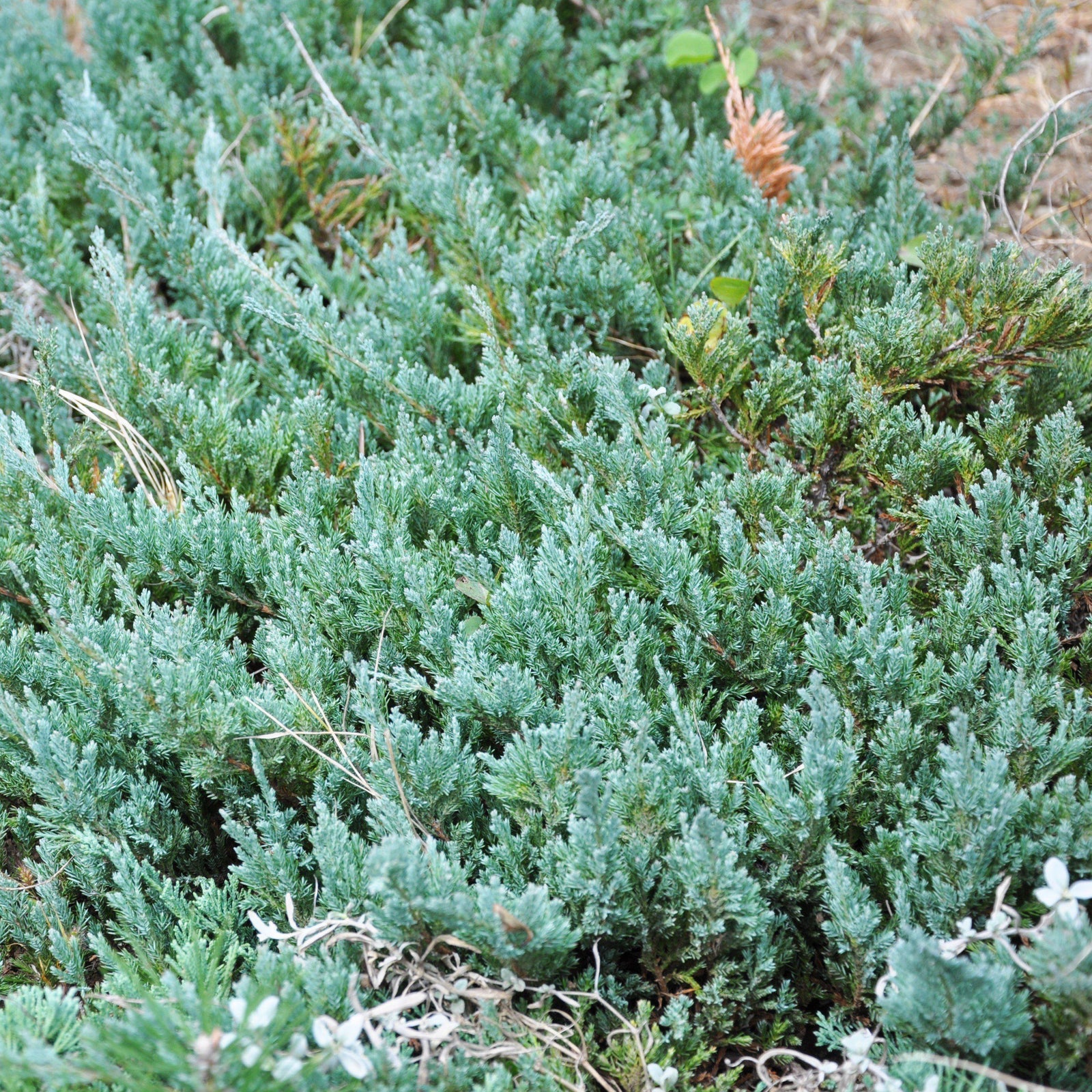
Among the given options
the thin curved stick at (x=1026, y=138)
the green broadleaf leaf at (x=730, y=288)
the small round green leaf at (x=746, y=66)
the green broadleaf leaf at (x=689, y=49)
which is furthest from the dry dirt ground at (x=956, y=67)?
the green broadleaf leaf at (x=730, y=288)

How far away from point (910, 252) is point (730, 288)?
660mm

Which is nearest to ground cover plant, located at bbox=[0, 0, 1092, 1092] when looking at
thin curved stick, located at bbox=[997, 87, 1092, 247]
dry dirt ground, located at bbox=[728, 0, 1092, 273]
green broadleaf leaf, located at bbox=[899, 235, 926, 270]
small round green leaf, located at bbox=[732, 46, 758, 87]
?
green broadleaf leaf, located at bbox=[899, 235, 926, 270]

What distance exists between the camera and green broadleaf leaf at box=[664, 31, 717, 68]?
11.7 ft

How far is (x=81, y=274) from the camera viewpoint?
328 centimetres

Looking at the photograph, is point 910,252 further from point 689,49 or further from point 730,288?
point 689,49

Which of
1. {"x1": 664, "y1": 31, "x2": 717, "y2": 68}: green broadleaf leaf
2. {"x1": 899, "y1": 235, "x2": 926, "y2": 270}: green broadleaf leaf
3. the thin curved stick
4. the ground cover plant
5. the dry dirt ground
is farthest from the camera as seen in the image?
the dry dirt ground

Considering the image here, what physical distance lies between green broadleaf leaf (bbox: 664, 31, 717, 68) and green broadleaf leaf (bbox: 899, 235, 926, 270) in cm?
113

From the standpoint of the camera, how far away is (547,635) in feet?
7.09

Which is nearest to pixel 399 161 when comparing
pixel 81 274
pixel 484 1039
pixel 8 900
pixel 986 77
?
pixel 81 274

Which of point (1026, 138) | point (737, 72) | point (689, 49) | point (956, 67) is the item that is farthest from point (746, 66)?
point (956, 67)

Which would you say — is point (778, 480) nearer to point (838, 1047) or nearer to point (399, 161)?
point (838, 1047)

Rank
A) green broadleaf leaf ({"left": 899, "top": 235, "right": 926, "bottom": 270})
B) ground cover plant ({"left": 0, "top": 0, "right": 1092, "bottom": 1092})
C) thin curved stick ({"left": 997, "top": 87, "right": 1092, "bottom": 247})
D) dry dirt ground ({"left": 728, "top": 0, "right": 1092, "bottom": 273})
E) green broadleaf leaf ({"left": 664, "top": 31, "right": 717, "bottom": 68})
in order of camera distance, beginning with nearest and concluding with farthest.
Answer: ground cover plant ({"left": 0, "top": 0, "right": 1092, "bottom": 1092})
thin curved stick ({"left": 997, "top": 87, "right": 1092, "bottom": 247})
green broadleaf leaf ({"left": 899, "top": 235, "right": 926, "bottom": 270})
green broadleaf leaf ({"left": 664, "top": 31, "right": 717, "bottom": 68})
dry dirt ground ({"left": 728, "top": 0, "right": 1092, "bottom": 273})

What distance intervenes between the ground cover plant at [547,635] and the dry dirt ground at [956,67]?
0.52 meters

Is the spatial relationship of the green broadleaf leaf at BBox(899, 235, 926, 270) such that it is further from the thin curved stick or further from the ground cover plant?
the thin curved stick
